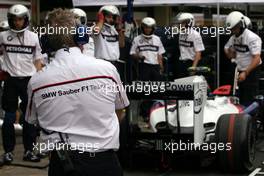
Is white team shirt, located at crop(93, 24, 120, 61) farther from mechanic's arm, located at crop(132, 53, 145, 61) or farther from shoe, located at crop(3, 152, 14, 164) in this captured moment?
shoe, located at crop(3, 152, 14, 164)

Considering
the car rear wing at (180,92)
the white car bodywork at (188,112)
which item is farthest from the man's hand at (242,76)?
the car rear wing at (180,92)

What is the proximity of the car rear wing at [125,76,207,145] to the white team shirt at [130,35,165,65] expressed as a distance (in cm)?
526

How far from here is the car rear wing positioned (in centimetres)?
735

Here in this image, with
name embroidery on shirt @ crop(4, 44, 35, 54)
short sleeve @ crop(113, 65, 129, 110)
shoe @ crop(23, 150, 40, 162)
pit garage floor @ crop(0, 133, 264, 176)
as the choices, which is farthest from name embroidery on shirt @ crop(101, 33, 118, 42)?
short sleeve @ crop(113, 65, 129, 110)

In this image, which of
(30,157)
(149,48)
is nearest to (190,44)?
(149,48)

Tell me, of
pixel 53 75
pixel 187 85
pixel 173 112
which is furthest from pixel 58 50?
pixel 173 112

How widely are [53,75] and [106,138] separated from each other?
1.48 feet

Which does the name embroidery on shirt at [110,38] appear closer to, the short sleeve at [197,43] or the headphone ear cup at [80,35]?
the short sleeve at [197,43]

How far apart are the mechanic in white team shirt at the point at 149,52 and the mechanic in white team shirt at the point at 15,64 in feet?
16.3

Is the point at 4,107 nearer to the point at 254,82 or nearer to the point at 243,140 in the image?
the point at 243,140

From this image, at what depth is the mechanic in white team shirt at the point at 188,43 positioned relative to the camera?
12.4 metres

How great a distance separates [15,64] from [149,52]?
17.1 ft

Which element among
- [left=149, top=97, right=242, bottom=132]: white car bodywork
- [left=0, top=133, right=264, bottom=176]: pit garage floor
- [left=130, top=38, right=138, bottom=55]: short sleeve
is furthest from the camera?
[left=130, top=38, right=138, bottom=55]: short sleeve

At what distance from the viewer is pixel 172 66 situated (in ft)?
44.4
